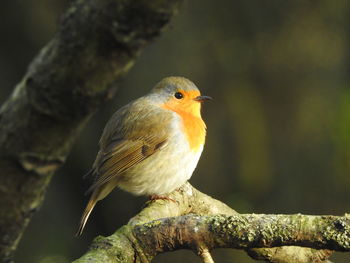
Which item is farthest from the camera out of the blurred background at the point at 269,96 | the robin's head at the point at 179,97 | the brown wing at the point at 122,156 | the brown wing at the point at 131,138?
the blurred background at the point at 269,96

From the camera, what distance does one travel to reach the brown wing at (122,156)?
4.26m

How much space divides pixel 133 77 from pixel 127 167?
2770 millimetres

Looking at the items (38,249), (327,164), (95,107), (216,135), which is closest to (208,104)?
(216,135)

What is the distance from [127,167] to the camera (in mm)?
4410

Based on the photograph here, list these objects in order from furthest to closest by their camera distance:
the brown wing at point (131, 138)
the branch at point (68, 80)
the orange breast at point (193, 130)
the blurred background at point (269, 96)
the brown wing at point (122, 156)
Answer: the blurred background at point (269, 96) → the orange breast at point (193, 130) → the brown wing at point (131, 138) → the brown wing at point (122, 156) → the branch at point (68, 80)

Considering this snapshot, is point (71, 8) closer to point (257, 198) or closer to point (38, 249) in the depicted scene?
point (257, 198)

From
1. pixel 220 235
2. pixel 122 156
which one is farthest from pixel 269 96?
pixel 220 235

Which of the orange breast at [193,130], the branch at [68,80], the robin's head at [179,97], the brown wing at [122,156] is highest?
the branch at [68,80]

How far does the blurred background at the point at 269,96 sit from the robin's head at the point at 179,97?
6.26 feet

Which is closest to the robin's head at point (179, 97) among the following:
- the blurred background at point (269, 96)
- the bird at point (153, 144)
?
the bird at point (153, 144)

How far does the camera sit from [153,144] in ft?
14.9

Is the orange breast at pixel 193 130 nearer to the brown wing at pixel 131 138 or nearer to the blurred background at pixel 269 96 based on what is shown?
the brown wing at pixel 131 138

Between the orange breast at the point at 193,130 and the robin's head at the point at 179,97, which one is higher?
the robin's head at the point at 179,97

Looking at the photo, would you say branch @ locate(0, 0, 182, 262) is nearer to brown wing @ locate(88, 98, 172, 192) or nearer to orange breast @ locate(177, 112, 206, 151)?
brown wing @ locate(88, 98, 172, 192)
